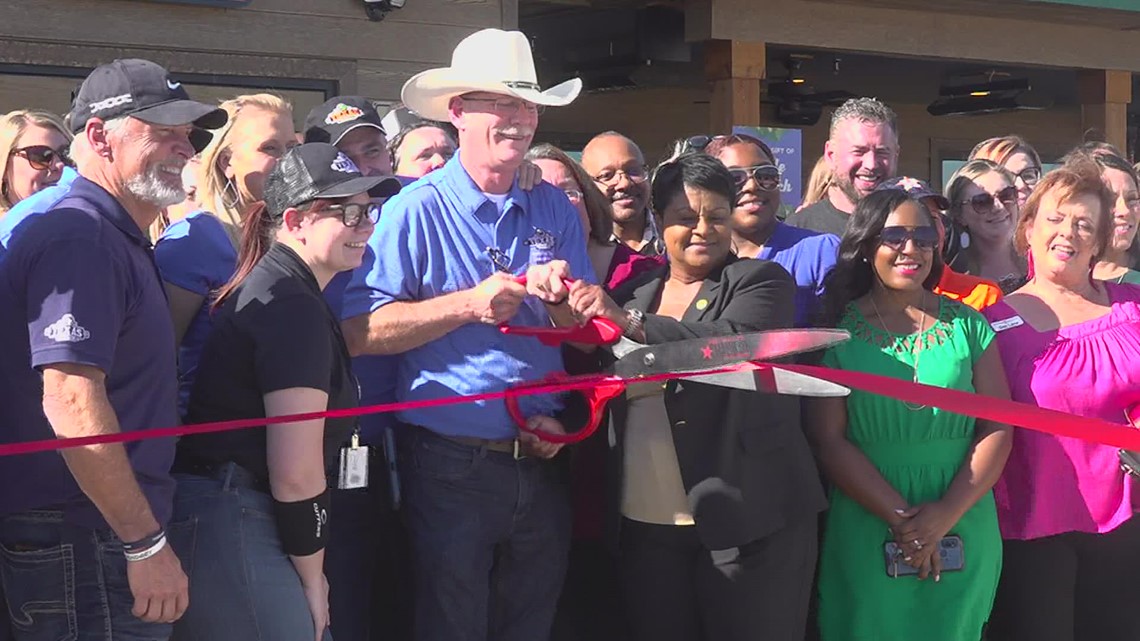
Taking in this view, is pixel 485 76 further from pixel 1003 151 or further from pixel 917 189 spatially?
pixel 1003 151

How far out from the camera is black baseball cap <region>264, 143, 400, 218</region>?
125 inches

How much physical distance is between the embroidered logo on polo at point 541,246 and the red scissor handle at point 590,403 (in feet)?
1.13

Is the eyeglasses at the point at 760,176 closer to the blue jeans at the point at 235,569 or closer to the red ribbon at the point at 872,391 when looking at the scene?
the red ribbon at the point at 872,391

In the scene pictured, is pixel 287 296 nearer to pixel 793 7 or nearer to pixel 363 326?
pixel 363 326

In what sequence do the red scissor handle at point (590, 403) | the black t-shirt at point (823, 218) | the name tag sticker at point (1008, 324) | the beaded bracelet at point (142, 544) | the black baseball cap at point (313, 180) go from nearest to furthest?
the beaded bracelet at point (142, 544) → the black baseball cap at point (313, 180) → the red scissor handle at point (590, 403) → the name tag sticker at point (1008, 324) → the black t-shirt at point (823, 218)

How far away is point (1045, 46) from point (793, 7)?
9.41ft

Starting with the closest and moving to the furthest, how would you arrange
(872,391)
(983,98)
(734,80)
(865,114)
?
1. (872,391)
2. (865,114)
3. (734,80)
4. (983,98)

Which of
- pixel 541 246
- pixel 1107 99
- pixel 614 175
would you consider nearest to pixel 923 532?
pixel 541 246

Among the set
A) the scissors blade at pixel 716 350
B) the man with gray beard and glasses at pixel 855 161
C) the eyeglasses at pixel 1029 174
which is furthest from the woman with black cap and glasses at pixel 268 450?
the eyeglasses at pixel 1029 174

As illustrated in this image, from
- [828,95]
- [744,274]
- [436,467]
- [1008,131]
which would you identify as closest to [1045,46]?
[828,95]

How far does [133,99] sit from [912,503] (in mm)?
2597

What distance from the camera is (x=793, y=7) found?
9812 millimetres

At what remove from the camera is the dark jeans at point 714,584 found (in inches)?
151

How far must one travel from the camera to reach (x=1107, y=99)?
11.8 meters
